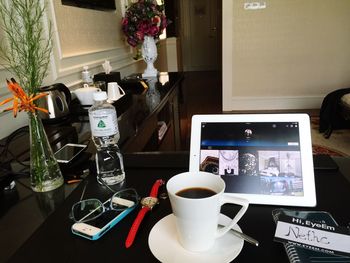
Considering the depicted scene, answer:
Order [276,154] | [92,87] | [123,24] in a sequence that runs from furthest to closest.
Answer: [123,24] < [92,87] < [276,154]

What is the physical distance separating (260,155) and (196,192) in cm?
20

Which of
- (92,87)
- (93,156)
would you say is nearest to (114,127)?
(93,156)

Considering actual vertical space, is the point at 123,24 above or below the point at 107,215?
above

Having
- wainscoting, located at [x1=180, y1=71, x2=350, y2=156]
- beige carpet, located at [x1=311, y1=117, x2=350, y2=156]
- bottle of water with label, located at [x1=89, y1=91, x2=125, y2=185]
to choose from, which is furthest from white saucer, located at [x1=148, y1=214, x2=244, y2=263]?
beige carpet, located at [x1=311, y1=117, x2=350, y2=156]

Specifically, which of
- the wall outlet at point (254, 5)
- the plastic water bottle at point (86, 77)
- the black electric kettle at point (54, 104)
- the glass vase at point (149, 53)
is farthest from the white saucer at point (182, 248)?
the wall outlet at point (254, 5)

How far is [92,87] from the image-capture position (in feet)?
5.10

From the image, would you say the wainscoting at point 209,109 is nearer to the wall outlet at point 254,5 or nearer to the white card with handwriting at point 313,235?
the wall outlet at point 254,5

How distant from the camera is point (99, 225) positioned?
546 mm

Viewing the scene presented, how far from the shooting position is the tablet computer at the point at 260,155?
0.60m

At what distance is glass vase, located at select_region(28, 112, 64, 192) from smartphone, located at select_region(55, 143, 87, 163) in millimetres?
78

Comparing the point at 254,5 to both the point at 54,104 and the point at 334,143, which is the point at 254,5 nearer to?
the point at 334,143

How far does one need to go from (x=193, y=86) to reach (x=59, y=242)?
5.58 meters

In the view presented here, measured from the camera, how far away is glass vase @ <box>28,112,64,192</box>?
693mm

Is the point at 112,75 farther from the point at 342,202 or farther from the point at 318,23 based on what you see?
the point at 318,23
